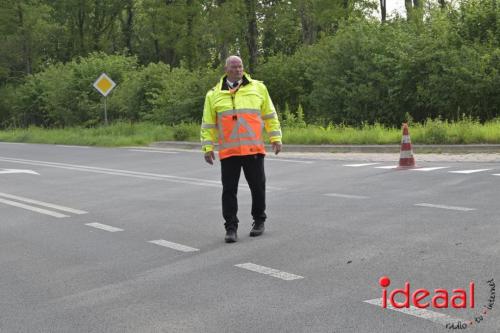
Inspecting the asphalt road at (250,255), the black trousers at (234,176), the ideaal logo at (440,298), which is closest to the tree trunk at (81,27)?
the asphalt road at (250,255)

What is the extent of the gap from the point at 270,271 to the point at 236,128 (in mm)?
1932

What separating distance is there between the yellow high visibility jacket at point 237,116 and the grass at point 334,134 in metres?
10.7

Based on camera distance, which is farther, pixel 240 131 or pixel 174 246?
pixel 240 131

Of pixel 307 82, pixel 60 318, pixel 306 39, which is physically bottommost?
pixel 60 318

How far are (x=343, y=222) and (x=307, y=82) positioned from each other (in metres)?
25.7

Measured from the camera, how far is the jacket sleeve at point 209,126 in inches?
302

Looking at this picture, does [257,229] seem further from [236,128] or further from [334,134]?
[334,134]

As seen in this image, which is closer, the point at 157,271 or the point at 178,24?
the point at 157,271

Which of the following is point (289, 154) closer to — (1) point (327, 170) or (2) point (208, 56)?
(1) point (327, 170)

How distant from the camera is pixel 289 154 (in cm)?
1891

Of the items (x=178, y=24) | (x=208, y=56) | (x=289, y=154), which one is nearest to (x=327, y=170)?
(x=289, y=154)

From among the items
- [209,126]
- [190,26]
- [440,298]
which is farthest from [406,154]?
[190,26]

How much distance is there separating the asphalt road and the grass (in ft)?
15.9

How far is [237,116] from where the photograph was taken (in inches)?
297
